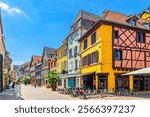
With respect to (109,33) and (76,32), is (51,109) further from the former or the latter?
(76,32)

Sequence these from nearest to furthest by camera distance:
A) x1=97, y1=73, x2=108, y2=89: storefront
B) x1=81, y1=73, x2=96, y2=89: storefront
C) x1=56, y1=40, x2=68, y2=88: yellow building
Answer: x1=97, y1=73, x2=108, y2=89: storefront → x1=81, y1=73, x2=96, y2=89: storefront → x1=56, y1=40, x2=68, y2=88: yellow building

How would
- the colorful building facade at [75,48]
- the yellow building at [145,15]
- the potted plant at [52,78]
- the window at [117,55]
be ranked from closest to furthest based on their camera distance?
the window at [117,55], the colorful building facade at [75,48], the yellow building at [145,15], the potted plant at [52,78]

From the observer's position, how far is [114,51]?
19.3 metres

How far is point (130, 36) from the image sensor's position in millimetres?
20312

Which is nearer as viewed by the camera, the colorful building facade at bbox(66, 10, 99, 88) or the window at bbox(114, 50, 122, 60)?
the window at bbox(114, 50, 122, 60)

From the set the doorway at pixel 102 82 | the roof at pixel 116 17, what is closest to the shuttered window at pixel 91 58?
the doorway at pixel 102 82

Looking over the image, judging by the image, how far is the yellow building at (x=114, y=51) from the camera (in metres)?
19.0

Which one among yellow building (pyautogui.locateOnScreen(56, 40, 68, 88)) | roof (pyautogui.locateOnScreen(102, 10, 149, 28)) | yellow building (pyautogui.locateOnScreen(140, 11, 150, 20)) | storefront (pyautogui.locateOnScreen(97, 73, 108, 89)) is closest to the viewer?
storefront (pyautogui.locateOnScreen(97, 73, 108, 89))

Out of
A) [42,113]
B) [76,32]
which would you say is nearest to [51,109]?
[42,113]

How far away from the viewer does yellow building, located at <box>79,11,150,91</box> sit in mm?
19016

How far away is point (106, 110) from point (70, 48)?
20501 mm

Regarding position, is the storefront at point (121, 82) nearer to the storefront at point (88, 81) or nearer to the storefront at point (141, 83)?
the storefront at point (141, 83)

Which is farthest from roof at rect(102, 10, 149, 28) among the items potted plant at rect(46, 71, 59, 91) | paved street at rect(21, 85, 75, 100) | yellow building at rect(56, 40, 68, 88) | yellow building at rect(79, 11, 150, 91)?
yellow building at rect(56, 40, 68, 88)

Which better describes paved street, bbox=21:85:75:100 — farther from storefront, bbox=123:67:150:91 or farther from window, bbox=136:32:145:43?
window, bbox=136:32:145:43
